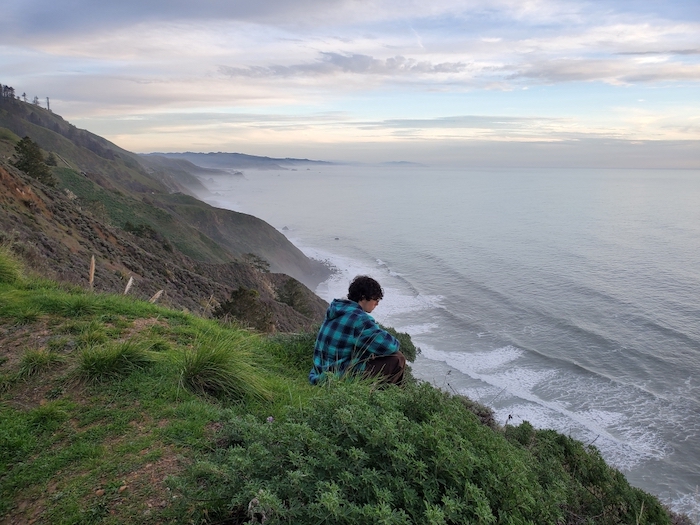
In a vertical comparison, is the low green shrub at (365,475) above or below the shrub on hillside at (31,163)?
below

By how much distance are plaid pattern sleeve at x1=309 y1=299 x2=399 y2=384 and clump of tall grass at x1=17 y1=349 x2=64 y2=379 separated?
2.76m

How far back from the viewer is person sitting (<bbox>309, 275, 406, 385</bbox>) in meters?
5.05

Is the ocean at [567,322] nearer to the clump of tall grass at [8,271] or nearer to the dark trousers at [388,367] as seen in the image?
the dark trousers at [388,367]

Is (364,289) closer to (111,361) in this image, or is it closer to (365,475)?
(111,361)

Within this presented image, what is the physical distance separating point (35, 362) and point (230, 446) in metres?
2.88

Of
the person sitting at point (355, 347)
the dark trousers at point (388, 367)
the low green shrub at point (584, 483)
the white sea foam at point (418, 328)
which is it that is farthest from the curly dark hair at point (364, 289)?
the white sea foam at point (418, 328)

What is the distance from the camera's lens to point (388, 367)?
16.8 ft

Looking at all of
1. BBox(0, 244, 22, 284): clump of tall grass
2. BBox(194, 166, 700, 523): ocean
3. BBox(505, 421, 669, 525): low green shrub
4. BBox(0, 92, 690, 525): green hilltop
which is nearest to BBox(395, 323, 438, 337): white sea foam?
BBox(194, 166, 700, 523): ocean

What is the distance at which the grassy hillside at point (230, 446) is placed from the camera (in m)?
2.45

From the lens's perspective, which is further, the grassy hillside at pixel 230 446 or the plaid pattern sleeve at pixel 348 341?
the plaid pattern sleeve at pixel 348 341

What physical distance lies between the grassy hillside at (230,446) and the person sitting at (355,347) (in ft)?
1.63

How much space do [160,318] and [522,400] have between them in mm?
21364

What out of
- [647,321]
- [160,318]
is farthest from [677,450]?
[160,318]

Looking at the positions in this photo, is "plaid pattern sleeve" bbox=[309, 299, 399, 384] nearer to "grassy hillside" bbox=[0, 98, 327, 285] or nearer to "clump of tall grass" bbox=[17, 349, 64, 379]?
"clump of tall grass" bbox=[17, 349, 64, 379]
